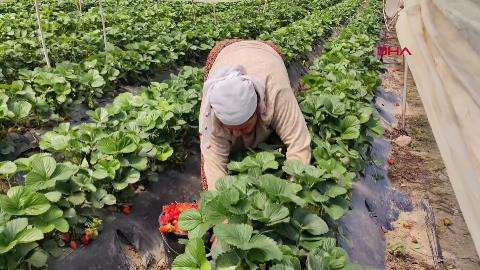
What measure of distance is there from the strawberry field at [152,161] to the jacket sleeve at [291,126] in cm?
14

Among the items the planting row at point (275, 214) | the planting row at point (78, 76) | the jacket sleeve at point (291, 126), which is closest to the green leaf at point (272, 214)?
the planting row at point (275, 214)

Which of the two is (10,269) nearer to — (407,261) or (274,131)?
(274,131)

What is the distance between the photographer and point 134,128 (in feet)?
→ 12.5

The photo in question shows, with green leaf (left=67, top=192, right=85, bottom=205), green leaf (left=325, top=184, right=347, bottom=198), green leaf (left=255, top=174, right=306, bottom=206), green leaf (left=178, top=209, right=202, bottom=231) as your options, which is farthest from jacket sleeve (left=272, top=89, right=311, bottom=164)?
green leaf (left=67, top=192, right=85, bottom=205)

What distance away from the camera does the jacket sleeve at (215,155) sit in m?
3.03

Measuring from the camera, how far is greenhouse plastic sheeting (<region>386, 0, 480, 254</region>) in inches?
97.8

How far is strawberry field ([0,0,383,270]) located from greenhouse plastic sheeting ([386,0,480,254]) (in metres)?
0.62

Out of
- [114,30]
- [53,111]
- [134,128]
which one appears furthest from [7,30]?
[134,128]

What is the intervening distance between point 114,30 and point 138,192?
522 centimetres

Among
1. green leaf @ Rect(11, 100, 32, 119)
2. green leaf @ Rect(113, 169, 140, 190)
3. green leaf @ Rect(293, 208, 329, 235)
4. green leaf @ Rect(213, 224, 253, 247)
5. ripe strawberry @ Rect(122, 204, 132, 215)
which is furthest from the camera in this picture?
green leaf @ Rect(11, 100, 32, 119)

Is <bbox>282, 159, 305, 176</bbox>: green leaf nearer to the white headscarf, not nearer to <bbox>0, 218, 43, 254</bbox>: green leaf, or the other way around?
the white headscarf

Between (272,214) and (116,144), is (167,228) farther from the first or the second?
(272,214)

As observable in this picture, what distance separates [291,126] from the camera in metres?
3.00

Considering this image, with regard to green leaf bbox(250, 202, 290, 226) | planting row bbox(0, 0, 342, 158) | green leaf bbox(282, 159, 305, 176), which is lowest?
planting row bbox(0, 0, 342, 158)
